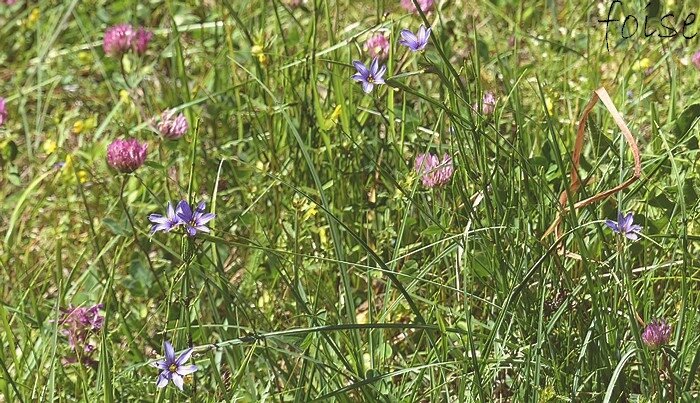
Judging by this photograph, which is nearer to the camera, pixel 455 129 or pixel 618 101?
pixel 455 129

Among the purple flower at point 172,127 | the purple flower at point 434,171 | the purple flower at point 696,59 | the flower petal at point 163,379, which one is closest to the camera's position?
the flower petal at point 163,379

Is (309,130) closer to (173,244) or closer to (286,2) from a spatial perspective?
(173,244)

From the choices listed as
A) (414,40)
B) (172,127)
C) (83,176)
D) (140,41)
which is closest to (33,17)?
(140,41)

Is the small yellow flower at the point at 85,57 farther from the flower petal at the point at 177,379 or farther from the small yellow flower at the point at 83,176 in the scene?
the flower petal at the point at 177,379

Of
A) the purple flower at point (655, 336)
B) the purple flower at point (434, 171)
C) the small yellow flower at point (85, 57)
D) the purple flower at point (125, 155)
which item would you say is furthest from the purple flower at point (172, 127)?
the purple flower at point (655, 336)

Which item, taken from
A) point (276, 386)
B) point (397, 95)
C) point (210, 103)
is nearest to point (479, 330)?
point (276, 386)

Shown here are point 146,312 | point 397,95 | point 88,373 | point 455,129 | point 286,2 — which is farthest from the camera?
point 286,2
